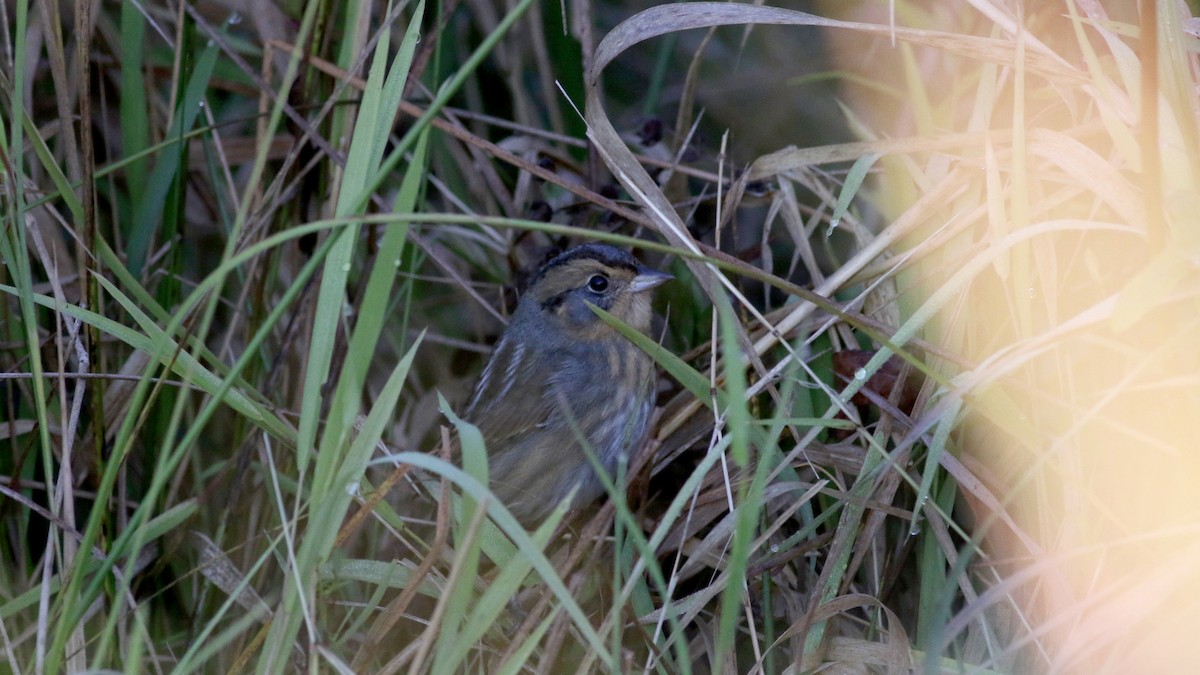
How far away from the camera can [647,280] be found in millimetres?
3221

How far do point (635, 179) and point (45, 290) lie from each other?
5.25ft

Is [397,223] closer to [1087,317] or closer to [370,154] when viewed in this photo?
[370,154]

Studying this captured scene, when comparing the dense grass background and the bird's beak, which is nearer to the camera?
the dense grass background

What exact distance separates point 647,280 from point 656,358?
951 mm

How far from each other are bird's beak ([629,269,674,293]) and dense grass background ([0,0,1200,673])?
13 centimetres

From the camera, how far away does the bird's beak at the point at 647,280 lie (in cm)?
320

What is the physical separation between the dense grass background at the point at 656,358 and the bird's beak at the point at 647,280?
0.13 meters

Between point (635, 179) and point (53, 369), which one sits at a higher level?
point (635, 179)

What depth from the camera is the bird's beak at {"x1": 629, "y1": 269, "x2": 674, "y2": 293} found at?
320 cm

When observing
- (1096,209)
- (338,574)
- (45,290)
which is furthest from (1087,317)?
(45,290)

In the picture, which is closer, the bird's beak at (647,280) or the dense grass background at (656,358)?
the dense grass background at (656,358)

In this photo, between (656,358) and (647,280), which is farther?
(647,280)

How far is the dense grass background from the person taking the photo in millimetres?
1995

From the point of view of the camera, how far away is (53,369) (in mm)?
2871
